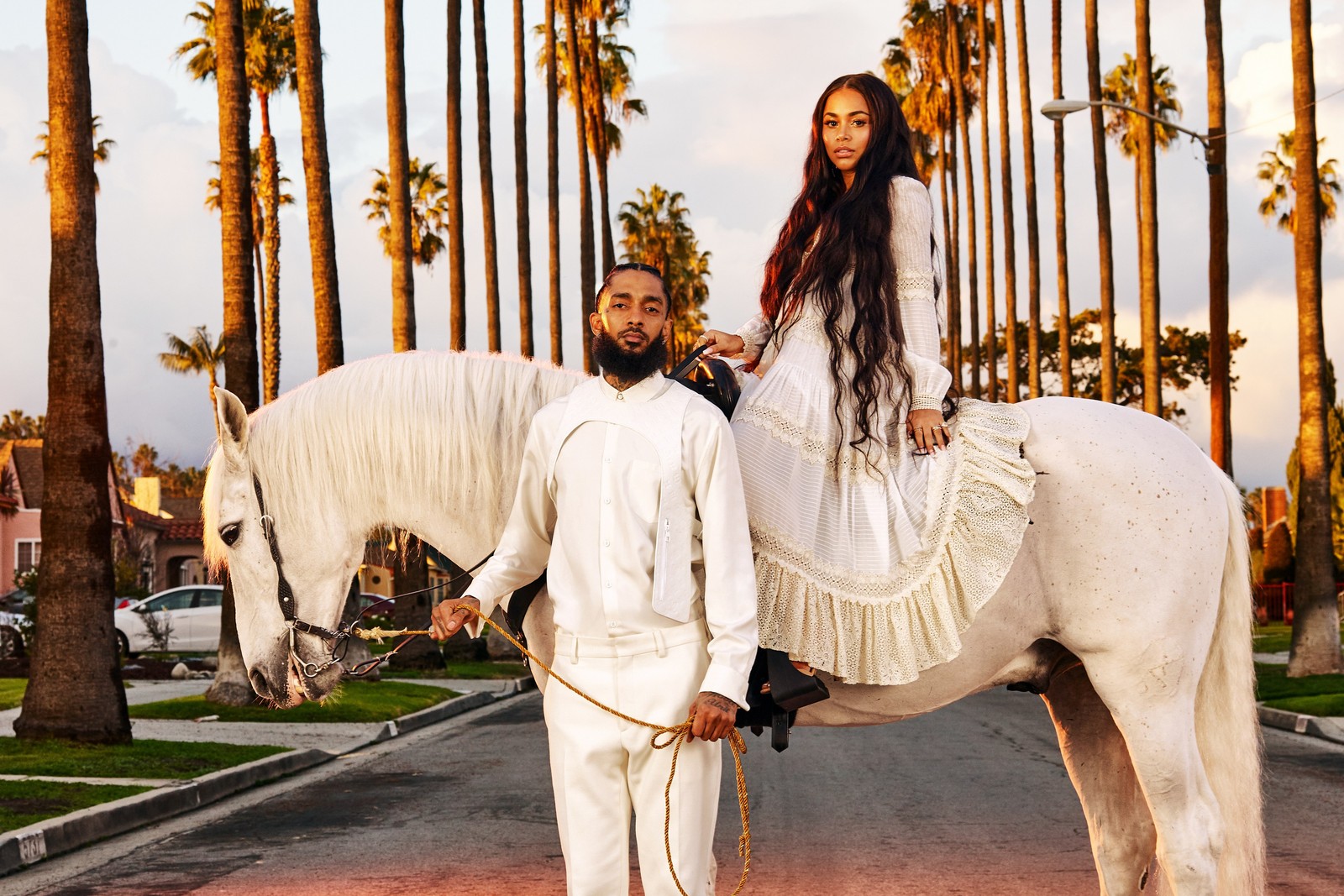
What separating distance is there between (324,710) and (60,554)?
5.87 meters

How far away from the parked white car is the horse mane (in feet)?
91.9

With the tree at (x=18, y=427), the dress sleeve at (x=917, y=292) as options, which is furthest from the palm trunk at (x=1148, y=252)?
the tree at (x=18, y=427)

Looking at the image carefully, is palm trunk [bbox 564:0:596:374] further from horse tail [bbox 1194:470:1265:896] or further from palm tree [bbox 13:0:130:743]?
horse tail [bbox 1194:470:1265:896]

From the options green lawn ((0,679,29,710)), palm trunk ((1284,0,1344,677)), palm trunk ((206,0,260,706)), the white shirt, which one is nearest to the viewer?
the white shirt

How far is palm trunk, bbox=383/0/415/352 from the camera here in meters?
22.9

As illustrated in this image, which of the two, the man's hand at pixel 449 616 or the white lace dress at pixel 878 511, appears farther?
the white lace dress at pixel 878 511

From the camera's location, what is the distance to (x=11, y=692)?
20.0m

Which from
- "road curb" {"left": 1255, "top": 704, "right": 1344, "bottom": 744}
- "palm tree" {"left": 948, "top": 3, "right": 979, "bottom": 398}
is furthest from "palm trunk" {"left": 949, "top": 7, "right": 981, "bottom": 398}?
"road curb" {"left": 1255, "top": 704, "right": 1344, "bottom": 744}

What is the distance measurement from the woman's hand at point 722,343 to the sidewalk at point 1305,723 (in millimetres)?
10734

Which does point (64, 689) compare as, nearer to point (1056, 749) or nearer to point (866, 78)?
point (1056, 749)

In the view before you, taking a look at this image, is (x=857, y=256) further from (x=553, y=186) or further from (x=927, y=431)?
(x=553, y=186)

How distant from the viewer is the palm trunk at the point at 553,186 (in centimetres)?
3716

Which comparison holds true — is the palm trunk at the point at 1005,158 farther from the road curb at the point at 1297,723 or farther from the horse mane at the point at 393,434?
the horse mane at the point at 393,434

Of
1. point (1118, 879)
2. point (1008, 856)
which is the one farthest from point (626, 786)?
point (1008, 856)
